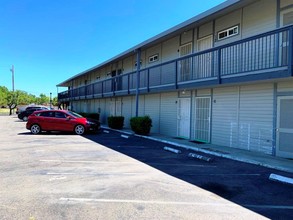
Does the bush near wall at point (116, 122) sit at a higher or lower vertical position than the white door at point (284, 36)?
lower

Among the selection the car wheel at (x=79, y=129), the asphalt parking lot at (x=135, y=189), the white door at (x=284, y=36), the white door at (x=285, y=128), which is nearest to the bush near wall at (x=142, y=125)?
the car wheel at (x=79, y=129)

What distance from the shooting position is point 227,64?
1169 cm

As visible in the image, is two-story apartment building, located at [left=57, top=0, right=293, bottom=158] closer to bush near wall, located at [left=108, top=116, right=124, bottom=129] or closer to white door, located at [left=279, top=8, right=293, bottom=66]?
white door, located at [left=279, top=8, right=293, bottom=66]

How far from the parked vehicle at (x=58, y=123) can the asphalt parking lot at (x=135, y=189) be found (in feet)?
27.0

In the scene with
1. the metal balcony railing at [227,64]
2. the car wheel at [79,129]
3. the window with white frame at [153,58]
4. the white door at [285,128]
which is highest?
the window with white frame at [153,58]

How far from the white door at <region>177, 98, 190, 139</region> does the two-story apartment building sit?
5 cm

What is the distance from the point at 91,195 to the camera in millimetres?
5520

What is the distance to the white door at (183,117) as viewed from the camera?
15.4 m

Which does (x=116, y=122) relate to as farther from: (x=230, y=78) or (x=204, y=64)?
(x=230, y=78)

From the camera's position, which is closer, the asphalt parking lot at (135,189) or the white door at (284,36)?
the asphalt parking lot at (135,189)

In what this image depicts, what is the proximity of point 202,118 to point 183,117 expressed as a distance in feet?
5.59

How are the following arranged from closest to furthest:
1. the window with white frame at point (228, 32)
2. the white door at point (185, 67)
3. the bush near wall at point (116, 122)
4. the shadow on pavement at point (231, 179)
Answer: the shadow on pavement at point (231, 179) → the window with white frame at point (228, 32) → the white door at point (185, 67) → the bush near wall at point (116, 122)

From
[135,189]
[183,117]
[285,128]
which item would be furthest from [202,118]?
[135,189]

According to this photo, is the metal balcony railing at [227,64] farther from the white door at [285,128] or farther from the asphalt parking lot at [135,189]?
the asphalt parking lot at [135,189]
